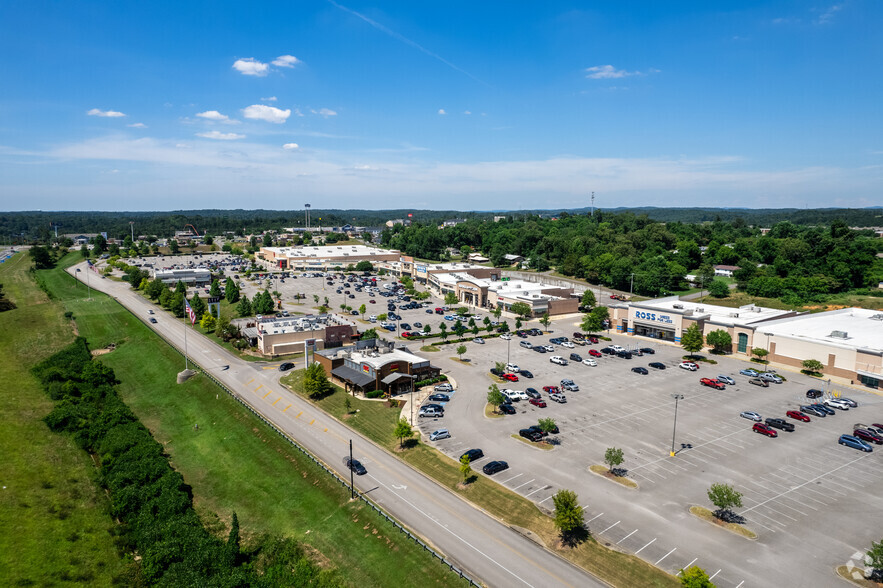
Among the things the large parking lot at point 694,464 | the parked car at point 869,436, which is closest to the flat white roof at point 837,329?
the large parking lot at point 694,464

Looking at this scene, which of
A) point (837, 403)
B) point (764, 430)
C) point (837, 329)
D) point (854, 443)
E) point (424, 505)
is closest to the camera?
point (424, 505)

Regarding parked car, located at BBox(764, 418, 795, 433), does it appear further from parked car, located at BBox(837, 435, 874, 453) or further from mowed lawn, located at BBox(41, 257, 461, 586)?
mowed lawn, located at BBox(41, 257, 461, 586)

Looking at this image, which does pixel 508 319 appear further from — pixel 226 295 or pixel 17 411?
pixel 17 411

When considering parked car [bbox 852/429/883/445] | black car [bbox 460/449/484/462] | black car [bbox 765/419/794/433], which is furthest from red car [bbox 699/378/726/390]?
black car [bbox 460/449/484/462]

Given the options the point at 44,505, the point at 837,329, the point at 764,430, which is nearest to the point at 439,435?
the point at 764,430

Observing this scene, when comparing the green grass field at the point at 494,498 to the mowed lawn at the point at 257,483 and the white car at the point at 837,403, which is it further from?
the white car at the point at 837,403

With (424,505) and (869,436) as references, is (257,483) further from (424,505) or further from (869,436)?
(869,436)
